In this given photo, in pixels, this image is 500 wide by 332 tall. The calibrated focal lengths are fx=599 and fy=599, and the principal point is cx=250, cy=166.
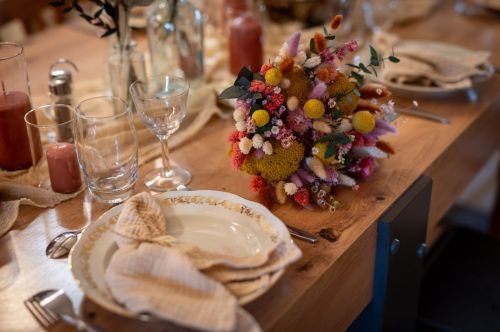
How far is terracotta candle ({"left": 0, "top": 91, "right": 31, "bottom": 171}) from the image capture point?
1.02 m

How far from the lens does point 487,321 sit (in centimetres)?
126

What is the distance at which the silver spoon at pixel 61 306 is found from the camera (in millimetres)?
707

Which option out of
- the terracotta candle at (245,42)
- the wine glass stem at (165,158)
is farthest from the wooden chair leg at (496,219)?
the wine glass stem at (165,158)

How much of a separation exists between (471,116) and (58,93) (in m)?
0.86

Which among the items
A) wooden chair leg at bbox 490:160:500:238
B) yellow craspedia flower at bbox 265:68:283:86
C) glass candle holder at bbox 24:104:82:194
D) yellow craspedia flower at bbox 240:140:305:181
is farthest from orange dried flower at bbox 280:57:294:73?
wooden chair leg at bbox 490:160:500:238

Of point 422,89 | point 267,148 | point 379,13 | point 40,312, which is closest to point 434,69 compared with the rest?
point 422,89

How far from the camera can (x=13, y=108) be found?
1.02 m

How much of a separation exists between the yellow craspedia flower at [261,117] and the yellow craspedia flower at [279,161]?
0.05 m

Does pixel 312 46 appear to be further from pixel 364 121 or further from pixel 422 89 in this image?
pixel 422 89

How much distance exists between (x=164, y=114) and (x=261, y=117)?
0.18 metres

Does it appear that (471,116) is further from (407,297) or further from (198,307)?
(198,307)

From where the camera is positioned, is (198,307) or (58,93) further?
(58,93)

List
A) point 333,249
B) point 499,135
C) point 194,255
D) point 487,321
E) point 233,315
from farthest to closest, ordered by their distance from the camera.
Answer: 1. point 499,135
2. point 487,321
3. point 333,249
4. point 194,255
5. point 233,315

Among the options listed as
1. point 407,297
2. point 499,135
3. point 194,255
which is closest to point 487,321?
point 407,297
